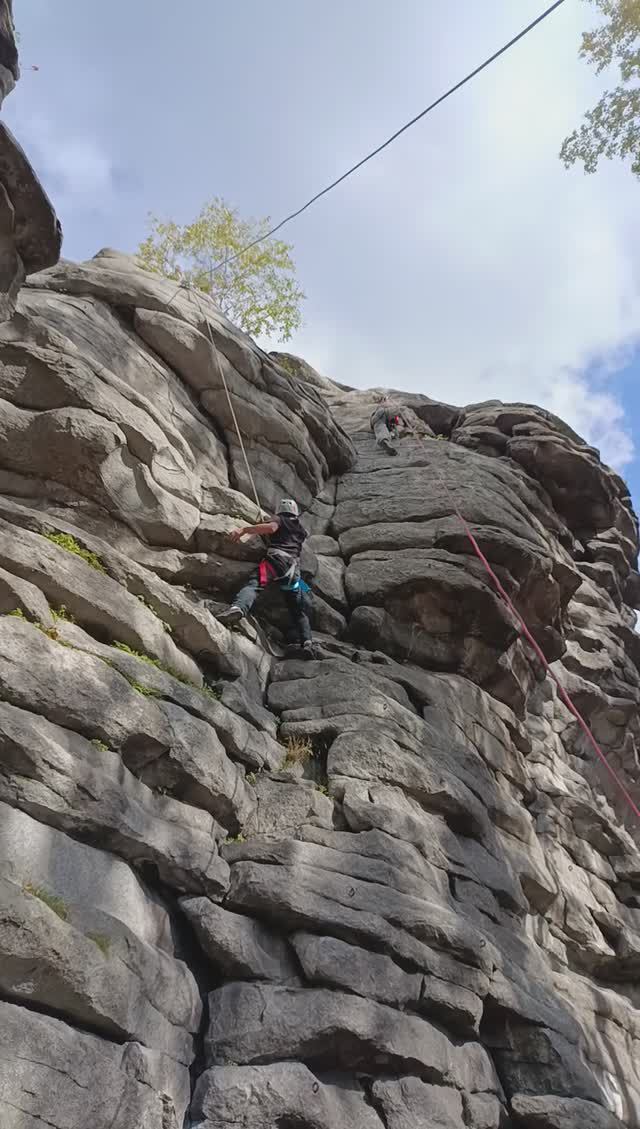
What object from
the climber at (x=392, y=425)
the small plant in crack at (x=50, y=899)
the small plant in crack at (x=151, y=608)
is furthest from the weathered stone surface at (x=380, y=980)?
the climber at (x=392, y=425)

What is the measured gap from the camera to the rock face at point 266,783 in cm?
550

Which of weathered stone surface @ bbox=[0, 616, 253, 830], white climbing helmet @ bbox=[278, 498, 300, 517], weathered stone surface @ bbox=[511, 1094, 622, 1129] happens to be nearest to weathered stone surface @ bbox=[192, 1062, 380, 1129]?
weathered stone surface @ bbox=[511, 1094, 622, 1129]

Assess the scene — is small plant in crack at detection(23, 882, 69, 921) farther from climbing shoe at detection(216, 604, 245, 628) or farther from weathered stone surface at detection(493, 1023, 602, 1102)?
weathered stone surface at detection(493, 1023, 602, 1102)

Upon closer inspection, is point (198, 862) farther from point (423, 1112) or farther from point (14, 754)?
point (423, 1112)

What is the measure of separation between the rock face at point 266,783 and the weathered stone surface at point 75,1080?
19 mm

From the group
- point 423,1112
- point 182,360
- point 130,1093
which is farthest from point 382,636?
point 130,1093

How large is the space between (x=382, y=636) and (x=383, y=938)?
571 centimetres

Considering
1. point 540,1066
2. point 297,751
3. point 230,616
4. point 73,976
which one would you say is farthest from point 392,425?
point 73,976

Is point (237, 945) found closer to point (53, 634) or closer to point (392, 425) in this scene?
point (53, 634)

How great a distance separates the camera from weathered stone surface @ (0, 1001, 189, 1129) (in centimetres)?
445

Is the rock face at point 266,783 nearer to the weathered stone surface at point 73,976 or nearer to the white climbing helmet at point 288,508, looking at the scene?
the weathered stone surface at point 73,976

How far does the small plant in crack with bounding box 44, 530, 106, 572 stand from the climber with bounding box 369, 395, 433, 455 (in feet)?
30.8

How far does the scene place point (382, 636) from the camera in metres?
12.0

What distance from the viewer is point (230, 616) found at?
31.0 ft
